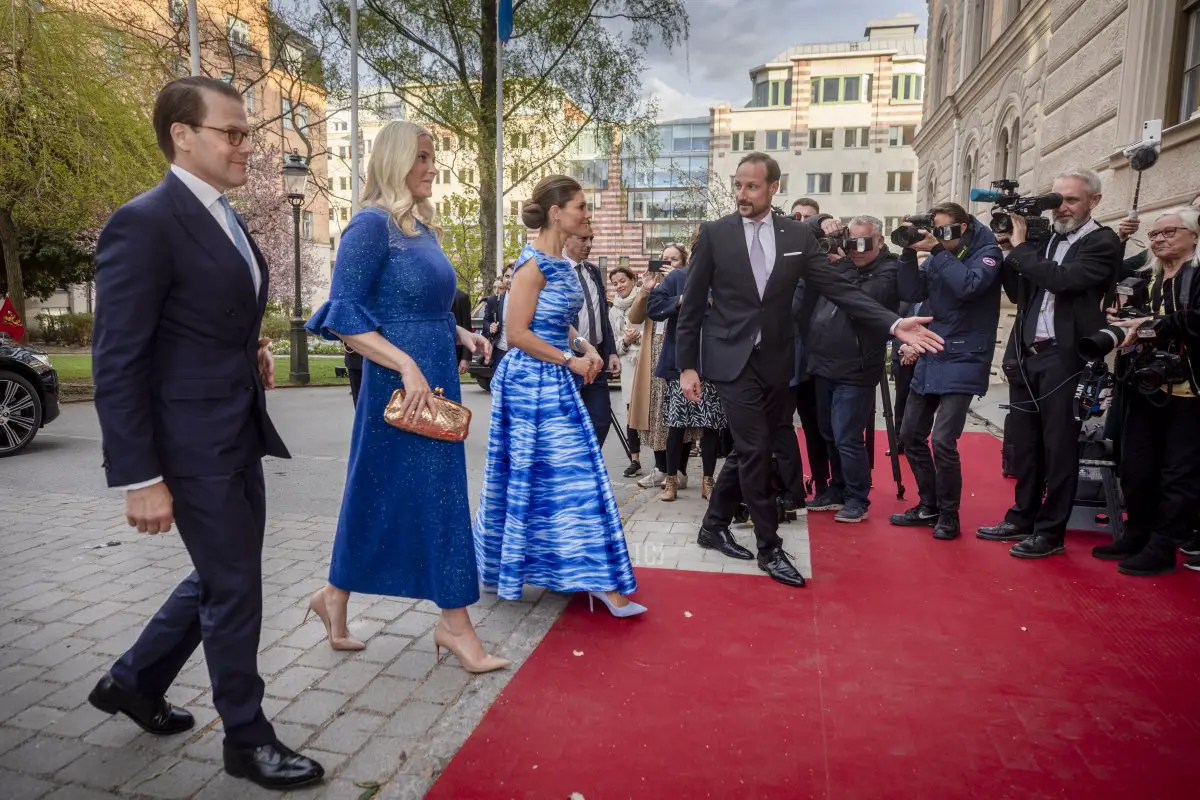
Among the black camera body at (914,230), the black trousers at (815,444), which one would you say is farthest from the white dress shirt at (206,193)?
the black trousers at (815,444)

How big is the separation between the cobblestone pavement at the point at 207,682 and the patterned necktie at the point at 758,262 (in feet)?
6.79

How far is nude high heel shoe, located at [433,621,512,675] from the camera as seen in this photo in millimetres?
3311

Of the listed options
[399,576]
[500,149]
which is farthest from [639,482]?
[500,149]

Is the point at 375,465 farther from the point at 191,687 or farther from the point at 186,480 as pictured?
the point at 191,687

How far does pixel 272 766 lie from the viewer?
8.14 ft

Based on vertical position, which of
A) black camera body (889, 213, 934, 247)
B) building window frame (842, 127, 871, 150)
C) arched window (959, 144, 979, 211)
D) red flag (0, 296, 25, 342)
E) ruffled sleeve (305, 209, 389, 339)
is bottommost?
red flag (0, 296, 25, 342)

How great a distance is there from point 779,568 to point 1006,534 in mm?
1896

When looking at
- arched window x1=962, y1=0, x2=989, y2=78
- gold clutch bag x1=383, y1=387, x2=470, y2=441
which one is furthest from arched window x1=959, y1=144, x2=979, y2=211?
gold clutch bag x1=383, y1=387, x2=470, y2=441

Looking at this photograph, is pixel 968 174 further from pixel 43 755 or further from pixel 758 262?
pixel 43 755

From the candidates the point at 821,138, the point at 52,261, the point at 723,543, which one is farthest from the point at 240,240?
the point at 821,138

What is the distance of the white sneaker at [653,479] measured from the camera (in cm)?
724

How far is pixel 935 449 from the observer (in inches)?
216

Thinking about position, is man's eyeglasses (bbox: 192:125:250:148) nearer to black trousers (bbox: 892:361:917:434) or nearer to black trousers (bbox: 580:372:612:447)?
black trousers (bbox: 580:372:612:447)

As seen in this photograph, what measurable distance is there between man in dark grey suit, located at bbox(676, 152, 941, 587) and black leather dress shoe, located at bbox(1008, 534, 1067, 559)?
1.54 m
